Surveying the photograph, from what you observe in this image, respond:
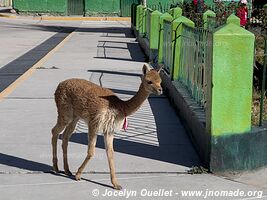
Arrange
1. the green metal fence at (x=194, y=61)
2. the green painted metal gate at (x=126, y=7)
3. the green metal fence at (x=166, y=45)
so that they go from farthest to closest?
the green painted metal gate at (x=126, y=7) < the green metal fence at (x=166, y=45) < the green metal fence at (x=194, y=61)

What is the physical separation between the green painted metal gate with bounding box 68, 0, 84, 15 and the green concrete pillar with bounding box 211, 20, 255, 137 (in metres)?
40.8

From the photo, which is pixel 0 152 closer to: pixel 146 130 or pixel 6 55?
pixel 146 130

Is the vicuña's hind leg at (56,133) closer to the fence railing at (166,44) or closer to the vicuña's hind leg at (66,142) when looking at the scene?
the vicuña's hind leg at (66,142)

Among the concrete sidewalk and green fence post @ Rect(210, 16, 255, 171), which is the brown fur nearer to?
the concrete sidewalk

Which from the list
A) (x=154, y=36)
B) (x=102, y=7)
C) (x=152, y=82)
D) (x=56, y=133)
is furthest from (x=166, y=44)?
(x=102, y=7)

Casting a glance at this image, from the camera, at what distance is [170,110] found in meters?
10.2

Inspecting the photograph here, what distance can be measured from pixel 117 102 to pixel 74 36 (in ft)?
72.8

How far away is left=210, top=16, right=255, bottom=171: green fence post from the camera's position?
6484mm

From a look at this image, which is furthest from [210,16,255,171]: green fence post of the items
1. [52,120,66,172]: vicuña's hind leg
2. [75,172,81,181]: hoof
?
[52,120,66,172]: vicuña's hind leg

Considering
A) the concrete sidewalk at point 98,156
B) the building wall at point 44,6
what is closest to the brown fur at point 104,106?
the concrete sidewalk at point 98,156

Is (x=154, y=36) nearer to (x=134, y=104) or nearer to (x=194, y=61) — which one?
(x=194, y=61)

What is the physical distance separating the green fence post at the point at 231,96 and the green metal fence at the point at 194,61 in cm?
107

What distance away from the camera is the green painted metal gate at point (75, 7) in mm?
46406

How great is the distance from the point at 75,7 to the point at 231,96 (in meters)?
41.1
